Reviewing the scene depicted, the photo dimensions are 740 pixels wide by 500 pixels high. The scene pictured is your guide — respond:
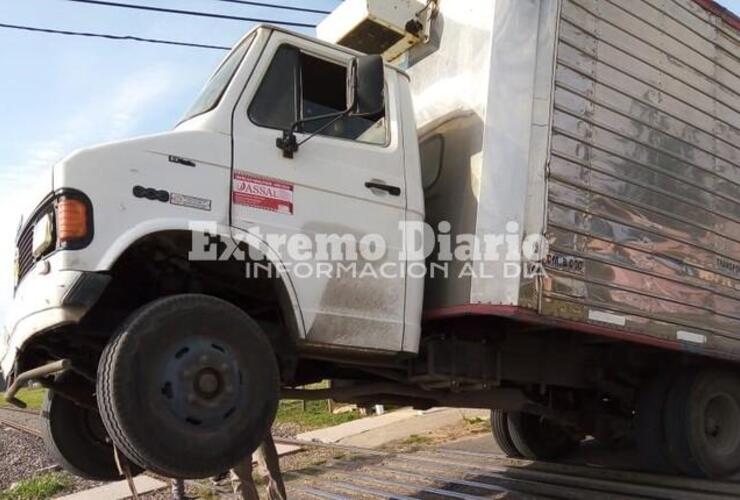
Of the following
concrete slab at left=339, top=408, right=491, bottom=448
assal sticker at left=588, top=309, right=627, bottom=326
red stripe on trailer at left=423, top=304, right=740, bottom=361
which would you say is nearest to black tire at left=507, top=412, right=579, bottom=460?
concrete slab at left=339, top=408, right=491, bottom=448

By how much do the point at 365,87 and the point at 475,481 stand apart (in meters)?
3.75

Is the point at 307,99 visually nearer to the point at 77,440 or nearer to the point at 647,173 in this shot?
the point at 647,173

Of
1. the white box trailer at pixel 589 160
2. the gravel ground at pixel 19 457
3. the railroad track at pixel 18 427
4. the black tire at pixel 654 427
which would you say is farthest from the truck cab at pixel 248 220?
the railroad track at pixel 18 427

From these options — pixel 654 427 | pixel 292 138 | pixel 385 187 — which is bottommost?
pixel 654 427

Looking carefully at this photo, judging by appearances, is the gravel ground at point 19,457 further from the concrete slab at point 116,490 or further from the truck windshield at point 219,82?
the truck windshield at point 219,82

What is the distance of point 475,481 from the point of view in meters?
6.25

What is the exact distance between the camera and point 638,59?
5457 millimetres

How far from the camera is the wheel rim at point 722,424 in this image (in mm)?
5949

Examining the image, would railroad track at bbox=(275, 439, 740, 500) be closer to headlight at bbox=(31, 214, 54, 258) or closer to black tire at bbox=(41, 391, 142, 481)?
black tire at bbox=(41, 391, 142, 481)

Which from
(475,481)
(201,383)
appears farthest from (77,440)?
(475,481)

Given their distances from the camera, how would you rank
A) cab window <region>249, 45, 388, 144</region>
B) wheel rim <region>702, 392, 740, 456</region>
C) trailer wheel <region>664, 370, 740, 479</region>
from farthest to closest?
wheel rim <region>702, 392, 740, 456</region>
trailer wheel <region>664, 370, 740, 479</region>
cab window <region>249, 45, 388, 144</region>

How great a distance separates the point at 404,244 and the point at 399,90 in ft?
3.42

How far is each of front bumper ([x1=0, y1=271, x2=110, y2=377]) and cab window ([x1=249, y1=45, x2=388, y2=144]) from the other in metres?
1.31

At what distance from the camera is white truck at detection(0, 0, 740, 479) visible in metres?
3.54
